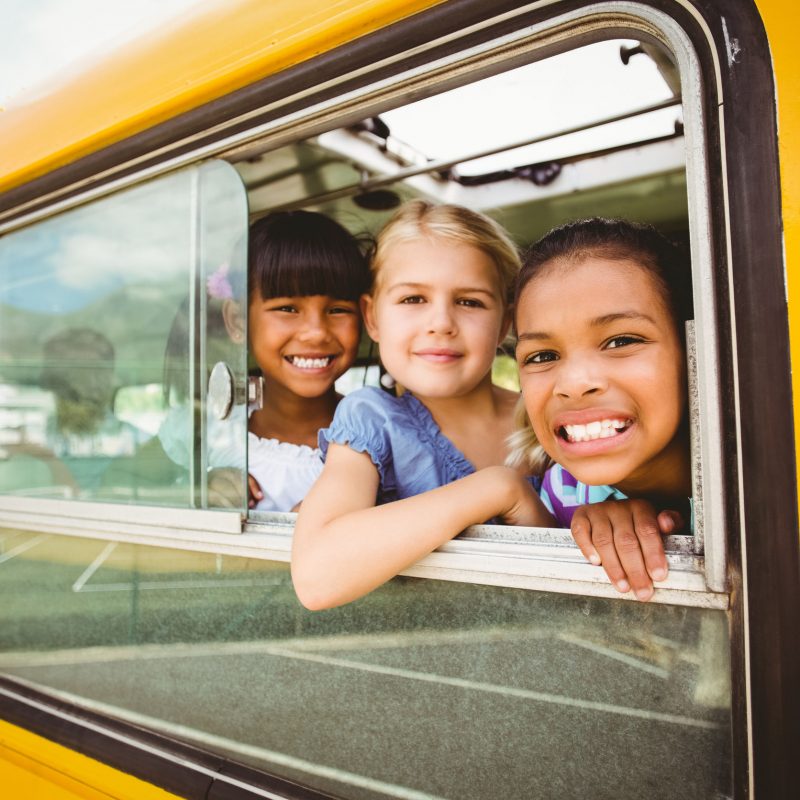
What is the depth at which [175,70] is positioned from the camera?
1339 millimetres

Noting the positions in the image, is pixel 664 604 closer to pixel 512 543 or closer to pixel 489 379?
pixel 512 543

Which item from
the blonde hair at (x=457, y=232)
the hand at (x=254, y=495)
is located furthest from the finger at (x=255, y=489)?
the blonde hair at (x=457, y=232)

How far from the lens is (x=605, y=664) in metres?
0.93

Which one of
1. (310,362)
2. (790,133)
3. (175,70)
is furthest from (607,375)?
(310,362)

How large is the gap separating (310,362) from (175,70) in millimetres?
901

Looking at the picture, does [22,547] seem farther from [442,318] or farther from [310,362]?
[442,318]

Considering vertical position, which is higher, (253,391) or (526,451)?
(253,391)

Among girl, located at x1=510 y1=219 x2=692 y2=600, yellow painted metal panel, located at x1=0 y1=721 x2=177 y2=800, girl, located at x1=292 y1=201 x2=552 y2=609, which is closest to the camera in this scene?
girl, located at x1=510 y1=219 x2=692 y2=600

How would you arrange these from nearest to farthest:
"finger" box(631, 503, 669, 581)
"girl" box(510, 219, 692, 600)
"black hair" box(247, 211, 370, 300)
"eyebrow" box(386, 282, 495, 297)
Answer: "finger" box(631, 503, 669, 581)
"girl" box(510, 219, 692, 600)
"eyebrow" box(386, 282, 495, 297)
"black hair" box(247, 211, 370, 300)

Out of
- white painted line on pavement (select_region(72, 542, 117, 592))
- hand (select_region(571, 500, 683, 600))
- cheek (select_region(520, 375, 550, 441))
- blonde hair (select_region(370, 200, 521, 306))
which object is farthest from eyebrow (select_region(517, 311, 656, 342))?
white painted line on pavement (select_region(72, 542, 117, 592))

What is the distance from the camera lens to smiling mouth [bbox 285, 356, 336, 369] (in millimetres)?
2020

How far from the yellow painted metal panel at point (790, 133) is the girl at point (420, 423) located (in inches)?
21.4

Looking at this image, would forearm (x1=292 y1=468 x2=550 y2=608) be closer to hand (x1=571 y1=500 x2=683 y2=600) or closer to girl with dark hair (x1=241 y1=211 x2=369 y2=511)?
hand (x1=571 y1=500 x2=683 y2=600)

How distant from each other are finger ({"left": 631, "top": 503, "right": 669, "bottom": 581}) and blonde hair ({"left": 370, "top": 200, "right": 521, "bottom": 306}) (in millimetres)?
780
